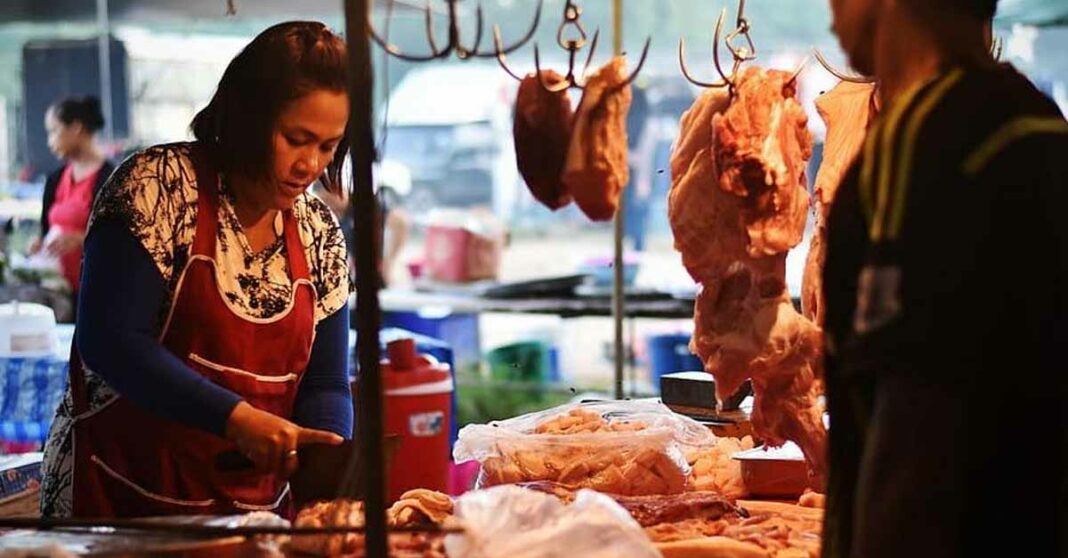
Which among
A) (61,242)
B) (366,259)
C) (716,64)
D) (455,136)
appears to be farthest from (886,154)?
(455,136)

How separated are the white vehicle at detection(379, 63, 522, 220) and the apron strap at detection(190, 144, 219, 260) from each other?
22.9 feet

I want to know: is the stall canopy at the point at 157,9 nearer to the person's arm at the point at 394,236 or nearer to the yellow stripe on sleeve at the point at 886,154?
the person's arm at the point at 394,236

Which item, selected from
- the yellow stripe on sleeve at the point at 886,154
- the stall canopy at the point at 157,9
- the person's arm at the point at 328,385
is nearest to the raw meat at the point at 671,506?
the person's arm at the point at 328,385

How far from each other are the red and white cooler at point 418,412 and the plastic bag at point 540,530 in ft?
10.3

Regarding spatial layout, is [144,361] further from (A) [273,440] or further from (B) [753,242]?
(B) [753,242]

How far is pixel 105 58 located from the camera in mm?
8961

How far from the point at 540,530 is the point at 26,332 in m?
4.06

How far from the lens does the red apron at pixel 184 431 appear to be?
2984 mm

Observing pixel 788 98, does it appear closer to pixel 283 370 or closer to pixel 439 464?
pixel 283 370

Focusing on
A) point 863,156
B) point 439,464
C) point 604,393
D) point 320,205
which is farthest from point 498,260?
point 863,156

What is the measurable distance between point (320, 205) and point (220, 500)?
0.76 meters

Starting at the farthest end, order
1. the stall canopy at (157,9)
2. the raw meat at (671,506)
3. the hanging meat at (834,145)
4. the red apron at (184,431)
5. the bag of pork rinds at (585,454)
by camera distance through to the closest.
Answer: the stall canopy at (157,9) < the hanging meat at (834,145) < the bag of pork rinds at (585,454) < the red apron at (184,431) < the raw meat at (671,506)

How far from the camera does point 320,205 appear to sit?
3.36 meters

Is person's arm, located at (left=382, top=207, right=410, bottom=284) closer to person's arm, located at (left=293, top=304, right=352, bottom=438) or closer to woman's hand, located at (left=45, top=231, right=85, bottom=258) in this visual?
woman's hand, located at (left=45, top=231, right=85, bottom=258)
